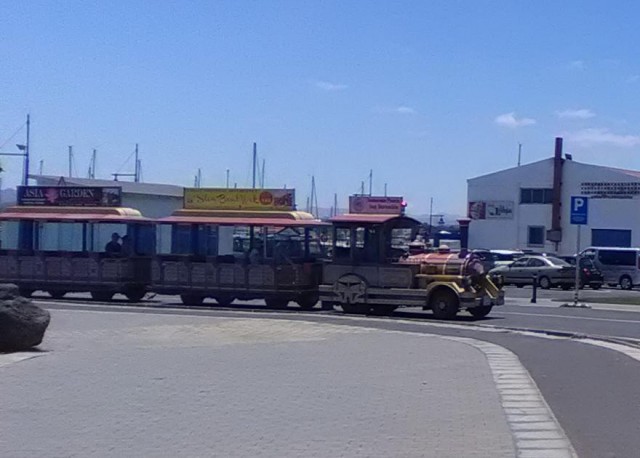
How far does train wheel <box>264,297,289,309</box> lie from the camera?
32219mm

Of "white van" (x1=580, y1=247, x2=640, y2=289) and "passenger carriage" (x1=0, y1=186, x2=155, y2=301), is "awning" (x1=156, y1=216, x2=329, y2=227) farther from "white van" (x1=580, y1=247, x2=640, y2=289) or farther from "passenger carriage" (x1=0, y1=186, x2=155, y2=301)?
"white van" (x1=580, y1=247, x2=640, y2=289)

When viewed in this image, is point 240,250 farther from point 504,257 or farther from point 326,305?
point 504,257

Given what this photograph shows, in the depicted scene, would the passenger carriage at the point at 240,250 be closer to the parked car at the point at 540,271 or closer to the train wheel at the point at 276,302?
the train wheel at the point at 276,302

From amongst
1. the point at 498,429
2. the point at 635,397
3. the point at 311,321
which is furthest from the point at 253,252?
the point at 498,429

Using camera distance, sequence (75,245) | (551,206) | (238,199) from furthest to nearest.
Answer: (551,206)
(75,245)
(238,199)

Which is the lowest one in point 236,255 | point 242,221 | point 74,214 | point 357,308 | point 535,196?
point 357,308

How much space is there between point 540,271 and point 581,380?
3571 cm

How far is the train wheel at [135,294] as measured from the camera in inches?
1352

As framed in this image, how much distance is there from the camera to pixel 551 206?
68.9 m

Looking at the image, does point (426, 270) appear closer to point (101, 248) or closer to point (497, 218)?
point (101, 248)

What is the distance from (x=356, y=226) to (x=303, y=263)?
2.26 m

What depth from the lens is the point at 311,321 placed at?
27375 mm

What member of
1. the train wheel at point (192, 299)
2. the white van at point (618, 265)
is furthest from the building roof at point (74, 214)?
the white van at point (618, 265)

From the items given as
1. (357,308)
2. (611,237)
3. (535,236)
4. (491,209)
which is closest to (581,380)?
(357,308)
